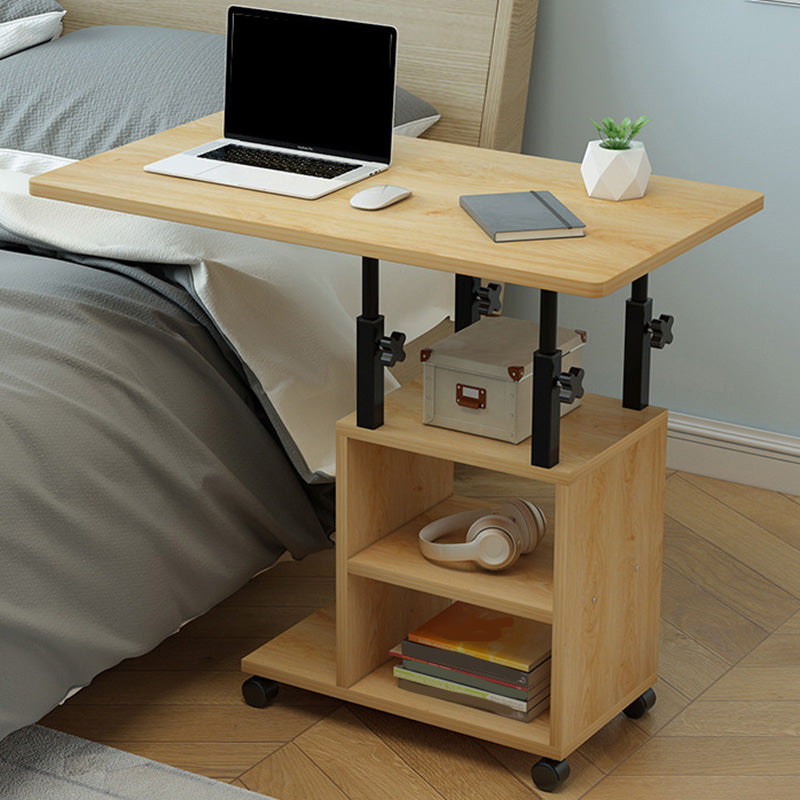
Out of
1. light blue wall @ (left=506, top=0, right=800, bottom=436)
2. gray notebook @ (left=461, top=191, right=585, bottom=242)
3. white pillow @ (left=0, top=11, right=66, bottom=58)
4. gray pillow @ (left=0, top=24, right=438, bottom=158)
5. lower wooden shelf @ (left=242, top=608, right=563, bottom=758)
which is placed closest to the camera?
gray notebook @ (left=461, top=191, right=585, bottom=242)

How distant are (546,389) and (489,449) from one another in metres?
0.13

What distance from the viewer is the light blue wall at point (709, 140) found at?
2.57 meters

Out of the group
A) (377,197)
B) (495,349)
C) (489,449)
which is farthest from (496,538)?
(377,197)

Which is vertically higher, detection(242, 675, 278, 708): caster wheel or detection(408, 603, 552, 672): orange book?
detection(408, 603, 552, 672): orange book

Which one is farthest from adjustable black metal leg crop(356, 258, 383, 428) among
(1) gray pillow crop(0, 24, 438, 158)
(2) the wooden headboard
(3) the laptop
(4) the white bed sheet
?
(2) the wooden headboard

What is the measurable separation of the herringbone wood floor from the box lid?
55 centimetres

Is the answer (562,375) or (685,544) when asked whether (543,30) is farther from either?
(562,375)

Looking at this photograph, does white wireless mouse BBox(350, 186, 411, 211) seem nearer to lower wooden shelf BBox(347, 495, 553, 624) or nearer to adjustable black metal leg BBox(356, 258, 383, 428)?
adjustable black metal leg BBox(356, 258, 383, 428)

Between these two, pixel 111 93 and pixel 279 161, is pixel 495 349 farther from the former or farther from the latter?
pixel 111 93

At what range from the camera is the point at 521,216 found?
1.70 m

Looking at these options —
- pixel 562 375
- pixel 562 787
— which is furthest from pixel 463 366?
pixel 562 787

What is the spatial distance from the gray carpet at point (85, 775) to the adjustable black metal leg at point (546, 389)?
1.99 feet

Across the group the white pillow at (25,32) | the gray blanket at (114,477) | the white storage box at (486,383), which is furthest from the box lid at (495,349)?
the white pillow at (25,32)

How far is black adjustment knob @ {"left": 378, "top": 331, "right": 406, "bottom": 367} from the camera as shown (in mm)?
1819
